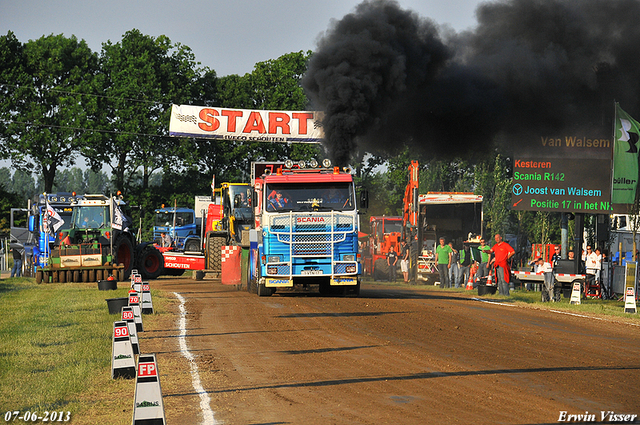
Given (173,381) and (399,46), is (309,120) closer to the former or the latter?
(399,46)

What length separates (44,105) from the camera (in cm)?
5644

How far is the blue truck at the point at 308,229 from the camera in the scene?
1902cm

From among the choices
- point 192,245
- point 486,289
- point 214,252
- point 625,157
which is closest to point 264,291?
point 486,289

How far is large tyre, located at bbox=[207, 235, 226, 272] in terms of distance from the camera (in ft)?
88.5

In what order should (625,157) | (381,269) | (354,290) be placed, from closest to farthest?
1. (354,290)
2. (625,157)
3. (381,269)

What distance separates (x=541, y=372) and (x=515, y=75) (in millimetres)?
16916

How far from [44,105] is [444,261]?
3934cm

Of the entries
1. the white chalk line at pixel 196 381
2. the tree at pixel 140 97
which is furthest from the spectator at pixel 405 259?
the tree at pixel 140 97

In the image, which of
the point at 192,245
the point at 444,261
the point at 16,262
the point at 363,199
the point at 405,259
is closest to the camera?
the point at 363,199

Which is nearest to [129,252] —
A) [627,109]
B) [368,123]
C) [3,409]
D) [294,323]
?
[368,123]

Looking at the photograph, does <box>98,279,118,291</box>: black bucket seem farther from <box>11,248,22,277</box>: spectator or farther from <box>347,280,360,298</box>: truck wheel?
<box>11,248,22,277</box>: spectator

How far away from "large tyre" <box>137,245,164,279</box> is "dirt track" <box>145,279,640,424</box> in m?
13.0

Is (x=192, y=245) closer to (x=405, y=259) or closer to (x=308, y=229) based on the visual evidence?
(x=405, y=259)

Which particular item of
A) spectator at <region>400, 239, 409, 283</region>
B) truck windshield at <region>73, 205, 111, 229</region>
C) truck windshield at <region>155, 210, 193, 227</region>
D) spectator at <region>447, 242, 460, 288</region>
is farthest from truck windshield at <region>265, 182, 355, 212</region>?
truck windshield at <region>155, 210, 193, 227</region>
